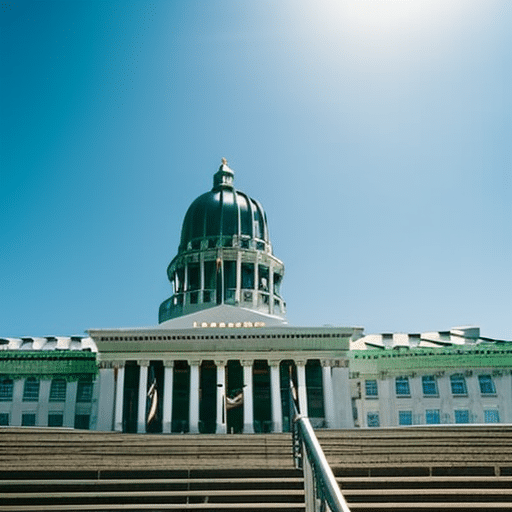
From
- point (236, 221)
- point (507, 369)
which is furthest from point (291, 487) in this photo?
point (236, 221)

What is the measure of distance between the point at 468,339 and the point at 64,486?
4612 cm

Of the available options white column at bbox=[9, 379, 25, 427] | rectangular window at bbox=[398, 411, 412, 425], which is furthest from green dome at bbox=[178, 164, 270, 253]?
rectangular window at bbox=[398, 411, 412, 425]

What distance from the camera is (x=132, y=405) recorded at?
45531 mm

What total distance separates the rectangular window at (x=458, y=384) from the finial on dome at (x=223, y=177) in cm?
2895

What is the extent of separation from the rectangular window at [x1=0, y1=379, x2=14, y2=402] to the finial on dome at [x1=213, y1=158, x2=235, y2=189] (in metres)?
27.2

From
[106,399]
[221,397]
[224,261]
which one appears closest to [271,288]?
[224,261]

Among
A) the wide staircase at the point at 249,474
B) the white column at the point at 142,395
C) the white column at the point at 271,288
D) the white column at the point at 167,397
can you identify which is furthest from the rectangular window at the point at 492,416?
the wide staircase at the point at 249,474

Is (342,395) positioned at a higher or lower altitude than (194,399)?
higher

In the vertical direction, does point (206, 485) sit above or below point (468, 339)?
below

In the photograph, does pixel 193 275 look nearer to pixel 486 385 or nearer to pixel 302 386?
pixel 302 386

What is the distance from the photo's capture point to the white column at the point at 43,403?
51094mm

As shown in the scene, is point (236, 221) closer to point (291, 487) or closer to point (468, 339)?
point (468, 339)

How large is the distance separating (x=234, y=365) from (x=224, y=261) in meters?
16.2

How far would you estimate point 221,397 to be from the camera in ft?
139
